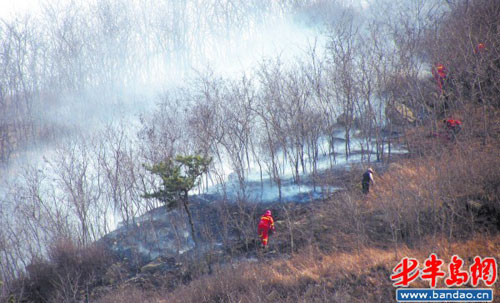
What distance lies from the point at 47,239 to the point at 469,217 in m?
18.6

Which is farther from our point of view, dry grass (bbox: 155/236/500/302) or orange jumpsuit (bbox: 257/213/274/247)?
orange jumpsuit (bbox: 257/213/274/247)

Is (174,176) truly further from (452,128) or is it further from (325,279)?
(452,128)

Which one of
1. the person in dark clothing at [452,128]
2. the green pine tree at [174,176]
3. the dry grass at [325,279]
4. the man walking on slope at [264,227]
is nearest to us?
the dry grass at [325,279]

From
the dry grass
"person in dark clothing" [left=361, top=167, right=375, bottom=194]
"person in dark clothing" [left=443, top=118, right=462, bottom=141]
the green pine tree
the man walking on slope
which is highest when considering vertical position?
"person in dark clothing" [left=443, top=118, right=462, bottom=141]

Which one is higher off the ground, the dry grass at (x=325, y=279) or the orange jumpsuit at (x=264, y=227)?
the orange jumpsuit at (x=264, y=227)

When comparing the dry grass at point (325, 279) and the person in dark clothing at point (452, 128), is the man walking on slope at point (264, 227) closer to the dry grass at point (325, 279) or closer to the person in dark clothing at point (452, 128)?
the dry grass at point (325, 279)

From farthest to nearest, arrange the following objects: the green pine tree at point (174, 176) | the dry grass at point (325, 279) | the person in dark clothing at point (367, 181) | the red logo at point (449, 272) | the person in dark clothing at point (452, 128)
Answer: the person in dark clothing at point (452, 128)
the person in dark clothing at point (367, 181)
the green pine tree at point (174, 176)
the dry grass at point (325, 279)
the red logo at point (449, 272)

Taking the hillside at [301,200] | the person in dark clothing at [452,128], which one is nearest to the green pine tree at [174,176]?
the hillside at [301,200]

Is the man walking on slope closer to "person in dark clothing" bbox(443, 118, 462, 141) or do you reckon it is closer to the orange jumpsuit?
→ the orange jumpsuit

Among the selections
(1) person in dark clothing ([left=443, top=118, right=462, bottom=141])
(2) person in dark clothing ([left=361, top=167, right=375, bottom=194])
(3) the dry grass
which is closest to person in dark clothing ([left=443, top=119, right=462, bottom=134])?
(1) person in dark clothing ([left=443, top=118, right=462, bottom=141])

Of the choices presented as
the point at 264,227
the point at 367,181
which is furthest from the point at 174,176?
the point at 367,181

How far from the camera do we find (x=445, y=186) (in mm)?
12570

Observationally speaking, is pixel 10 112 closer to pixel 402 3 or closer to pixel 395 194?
pixel 395 194

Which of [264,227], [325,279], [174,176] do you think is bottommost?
[325,279]
